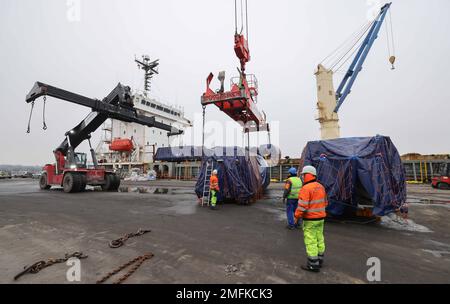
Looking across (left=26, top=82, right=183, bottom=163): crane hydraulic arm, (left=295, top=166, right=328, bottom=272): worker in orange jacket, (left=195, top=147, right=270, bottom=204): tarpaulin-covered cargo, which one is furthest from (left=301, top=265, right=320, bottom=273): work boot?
(left=26, top=82, right=183, bottom=163): crane hydraulic arm

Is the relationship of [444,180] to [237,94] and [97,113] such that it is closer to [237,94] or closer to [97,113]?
[237,94]

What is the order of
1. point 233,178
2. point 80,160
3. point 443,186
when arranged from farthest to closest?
1. point 443,186
2. point 80,160
3. point 233,178

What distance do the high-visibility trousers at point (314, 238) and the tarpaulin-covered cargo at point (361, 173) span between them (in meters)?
3.42

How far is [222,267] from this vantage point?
3057 mm

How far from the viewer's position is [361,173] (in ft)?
18.5

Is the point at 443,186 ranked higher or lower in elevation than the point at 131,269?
lower

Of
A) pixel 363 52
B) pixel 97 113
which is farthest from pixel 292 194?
pixel 363 52

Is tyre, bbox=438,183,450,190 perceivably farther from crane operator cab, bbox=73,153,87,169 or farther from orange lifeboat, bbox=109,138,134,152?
orange lifeboat, bbox=109,138,134,152

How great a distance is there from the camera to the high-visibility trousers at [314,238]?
9.73ft

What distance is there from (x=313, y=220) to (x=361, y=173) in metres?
3.67

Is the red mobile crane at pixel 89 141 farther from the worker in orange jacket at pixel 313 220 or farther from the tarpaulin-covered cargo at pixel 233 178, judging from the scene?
the worker in orange jacket at pixel 313 220
